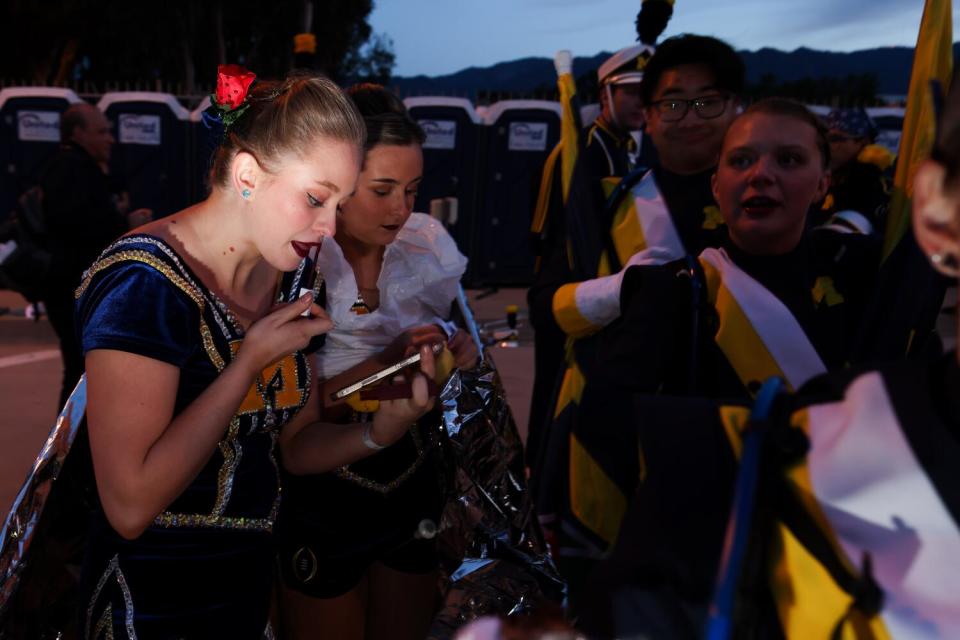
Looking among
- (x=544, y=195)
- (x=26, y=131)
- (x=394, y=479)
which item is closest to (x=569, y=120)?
(x=394, y=479)

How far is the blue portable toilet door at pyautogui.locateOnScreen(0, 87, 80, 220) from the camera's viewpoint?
9781 millimetres

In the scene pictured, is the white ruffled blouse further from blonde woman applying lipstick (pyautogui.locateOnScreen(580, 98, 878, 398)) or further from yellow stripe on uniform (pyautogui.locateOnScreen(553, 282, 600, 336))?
blonde woman applying lipstick (pyautogui.locateOnScreen(580, 98, 878, 398))

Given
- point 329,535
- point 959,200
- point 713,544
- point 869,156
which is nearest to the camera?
point 959,200

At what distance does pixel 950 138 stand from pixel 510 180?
9.42 meters

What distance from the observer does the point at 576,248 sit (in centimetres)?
224

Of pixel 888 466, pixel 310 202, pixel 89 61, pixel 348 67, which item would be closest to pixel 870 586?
pixel 888 466

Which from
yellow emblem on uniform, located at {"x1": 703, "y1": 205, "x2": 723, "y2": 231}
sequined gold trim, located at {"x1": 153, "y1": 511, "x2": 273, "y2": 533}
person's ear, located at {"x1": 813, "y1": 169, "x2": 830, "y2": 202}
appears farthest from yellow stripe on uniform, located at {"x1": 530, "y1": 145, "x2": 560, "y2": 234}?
sequined gold trim, located at {"x1": 153, "y1": 511, "x2": 273, "y2": 533}

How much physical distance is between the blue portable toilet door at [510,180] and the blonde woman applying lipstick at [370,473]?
7.79 metres

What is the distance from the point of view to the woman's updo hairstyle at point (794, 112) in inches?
66.7

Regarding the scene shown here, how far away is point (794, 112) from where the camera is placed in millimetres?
1698

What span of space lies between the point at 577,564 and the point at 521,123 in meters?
8.34

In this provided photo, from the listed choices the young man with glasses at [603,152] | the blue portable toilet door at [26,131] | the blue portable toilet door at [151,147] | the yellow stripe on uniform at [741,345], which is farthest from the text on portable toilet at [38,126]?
the yellow stripe on uniform at [741,345]

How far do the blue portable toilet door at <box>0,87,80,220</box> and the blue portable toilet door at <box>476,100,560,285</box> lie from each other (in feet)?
15.3

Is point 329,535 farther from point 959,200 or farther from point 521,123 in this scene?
point 521,123
